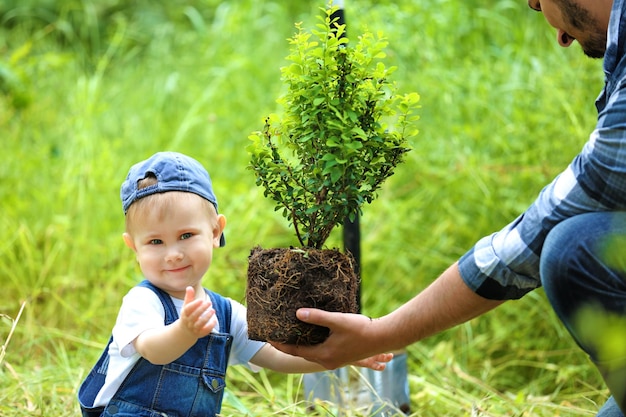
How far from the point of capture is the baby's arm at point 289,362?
2131mm

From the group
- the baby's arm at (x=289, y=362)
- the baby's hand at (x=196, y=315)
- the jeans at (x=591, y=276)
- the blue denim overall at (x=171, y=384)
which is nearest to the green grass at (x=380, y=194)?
the baby's arm at (x=289, y=362)

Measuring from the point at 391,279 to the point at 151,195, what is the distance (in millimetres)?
1816

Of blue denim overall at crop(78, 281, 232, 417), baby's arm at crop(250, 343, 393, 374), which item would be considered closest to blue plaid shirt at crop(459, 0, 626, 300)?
baby's arm at crop(250, 343, 393, 374)

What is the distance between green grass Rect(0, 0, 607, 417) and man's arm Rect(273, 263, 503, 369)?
1.93ft

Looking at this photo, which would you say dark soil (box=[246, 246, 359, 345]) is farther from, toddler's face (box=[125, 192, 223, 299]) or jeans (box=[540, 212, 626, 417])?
jeans (box=[540, 212, 626, 417])

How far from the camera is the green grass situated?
301 centimetres

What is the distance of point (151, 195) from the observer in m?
2.02

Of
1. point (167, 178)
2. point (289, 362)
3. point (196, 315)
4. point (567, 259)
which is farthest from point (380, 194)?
point (567, 259)

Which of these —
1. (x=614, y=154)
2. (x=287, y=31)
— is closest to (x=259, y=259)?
(x=614, y=154)

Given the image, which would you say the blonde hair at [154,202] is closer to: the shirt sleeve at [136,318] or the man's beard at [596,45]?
the shirt sleeve at [136,318]

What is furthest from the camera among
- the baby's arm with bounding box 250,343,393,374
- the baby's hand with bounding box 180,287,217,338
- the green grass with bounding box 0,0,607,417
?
the green grass with bounding box 0,0,607,417

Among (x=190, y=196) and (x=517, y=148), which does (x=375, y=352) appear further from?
(x=517, y=148)

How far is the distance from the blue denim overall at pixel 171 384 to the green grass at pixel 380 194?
38cm

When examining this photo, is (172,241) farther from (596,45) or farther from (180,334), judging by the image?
(596,45)
